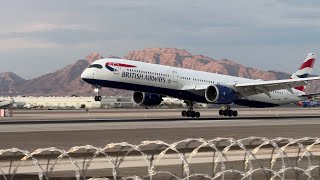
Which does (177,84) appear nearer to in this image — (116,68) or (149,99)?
(149,99)

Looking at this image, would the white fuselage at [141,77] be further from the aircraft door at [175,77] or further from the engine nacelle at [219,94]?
the engine nacelle at [219,94]

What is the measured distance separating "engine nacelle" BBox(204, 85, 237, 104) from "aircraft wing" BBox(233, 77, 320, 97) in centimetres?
273

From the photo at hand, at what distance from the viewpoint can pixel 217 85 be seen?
70812 millimetres

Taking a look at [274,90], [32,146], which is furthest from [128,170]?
[274,90]

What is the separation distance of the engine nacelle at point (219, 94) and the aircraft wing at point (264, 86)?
2732mm

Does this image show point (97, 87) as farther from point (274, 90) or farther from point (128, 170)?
point (128, 170)

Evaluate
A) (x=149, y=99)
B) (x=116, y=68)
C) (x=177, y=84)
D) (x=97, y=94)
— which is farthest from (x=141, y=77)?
(x=149, y=99)

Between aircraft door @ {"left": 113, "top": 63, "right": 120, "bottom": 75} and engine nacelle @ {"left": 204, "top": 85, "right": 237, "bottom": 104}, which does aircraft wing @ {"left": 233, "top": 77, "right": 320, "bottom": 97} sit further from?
aircraft door @ {"left": 113, "top": 63, "right": 120, "bottom": 75}

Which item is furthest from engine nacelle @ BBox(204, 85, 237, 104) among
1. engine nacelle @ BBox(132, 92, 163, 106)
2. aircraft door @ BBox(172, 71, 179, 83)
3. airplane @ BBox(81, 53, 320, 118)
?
engine nacelle @ BBox(132, 92, 163, 106)

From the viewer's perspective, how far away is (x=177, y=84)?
7019 cm

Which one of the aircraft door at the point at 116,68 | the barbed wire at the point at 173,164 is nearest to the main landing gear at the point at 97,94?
the aircraft door at the point at 116,68

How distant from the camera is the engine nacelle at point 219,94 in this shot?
228 ft

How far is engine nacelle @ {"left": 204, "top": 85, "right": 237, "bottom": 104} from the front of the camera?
6956 centimetres

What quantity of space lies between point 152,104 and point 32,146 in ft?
139
